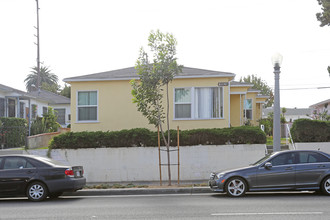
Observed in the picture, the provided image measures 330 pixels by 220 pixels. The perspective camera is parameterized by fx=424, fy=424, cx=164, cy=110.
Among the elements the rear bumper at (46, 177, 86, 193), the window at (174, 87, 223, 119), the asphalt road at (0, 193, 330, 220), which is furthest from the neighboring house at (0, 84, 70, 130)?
the asphalt road at (0, 193, 330, 220)

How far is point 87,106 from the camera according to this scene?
804 inches

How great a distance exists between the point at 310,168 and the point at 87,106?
38.6 feet

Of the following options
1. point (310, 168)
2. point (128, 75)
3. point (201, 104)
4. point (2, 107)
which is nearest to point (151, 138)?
point (201, 104)

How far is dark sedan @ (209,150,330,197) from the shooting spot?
11.7 meters

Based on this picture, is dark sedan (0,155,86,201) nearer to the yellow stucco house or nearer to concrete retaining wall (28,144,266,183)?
concrete retaining wall (28,144,266,183)

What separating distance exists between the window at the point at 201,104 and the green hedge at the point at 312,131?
13.2 ft

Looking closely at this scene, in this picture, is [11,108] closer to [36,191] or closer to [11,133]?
[11,133]

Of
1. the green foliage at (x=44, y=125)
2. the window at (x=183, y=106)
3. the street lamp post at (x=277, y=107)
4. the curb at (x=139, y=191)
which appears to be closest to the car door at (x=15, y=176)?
the curb at (x=139, y=191)

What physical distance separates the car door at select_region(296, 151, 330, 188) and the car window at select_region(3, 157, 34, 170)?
24.9ft

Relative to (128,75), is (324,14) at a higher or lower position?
higher

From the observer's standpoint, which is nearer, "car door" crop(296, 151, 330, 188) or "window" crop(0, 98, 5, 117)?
"car door" crop(296, 151, 330, 188)

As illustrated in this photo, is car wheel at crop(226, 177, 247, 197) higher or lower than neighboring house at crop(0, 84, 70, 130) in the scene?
lower

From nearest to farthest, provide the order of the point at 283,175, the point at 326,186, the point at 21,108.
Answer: the point at 326,186 < the point at 283,175 < the point at 21,108

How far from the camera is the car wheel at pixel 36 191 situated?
11.9m
